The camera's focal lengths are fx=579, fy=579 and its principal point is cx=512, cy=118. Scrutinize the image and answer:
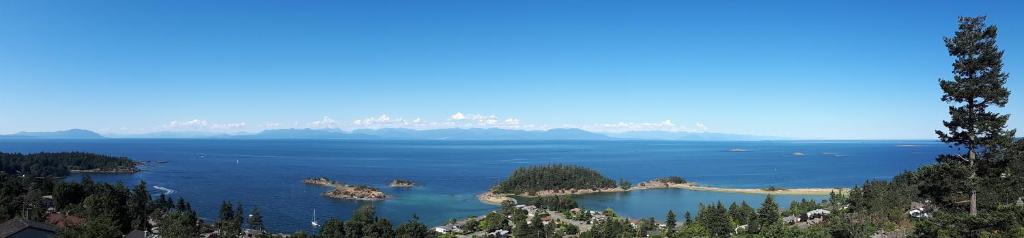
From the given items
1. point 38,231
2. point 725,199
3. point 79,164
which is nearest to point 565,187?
point 725,199

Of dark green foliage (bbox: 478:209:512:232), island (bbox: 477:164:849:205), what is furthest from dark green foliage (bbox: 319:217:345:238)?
island (bbox: 477:164:849:205)

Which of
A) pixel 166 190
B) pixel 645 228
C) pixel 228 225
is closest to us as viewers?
pixel 228 225

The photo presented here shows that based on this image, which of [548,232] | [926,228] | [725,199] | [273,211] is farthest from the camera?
[725,199]

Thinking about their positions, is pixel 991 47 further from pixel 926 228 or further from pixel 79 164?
pixel 79 164

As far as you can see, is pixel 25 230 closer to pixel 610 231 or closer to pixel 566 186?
pixel 610 231

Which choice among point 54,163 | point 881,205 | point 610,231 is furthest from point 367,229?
point 54,163

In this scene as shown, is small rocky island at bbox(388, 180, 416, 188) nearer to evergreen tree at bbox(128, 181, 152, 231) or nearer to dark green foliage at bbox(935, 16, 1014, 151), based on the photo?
evergreen tree at bbox(128, 181, 152, 231)
